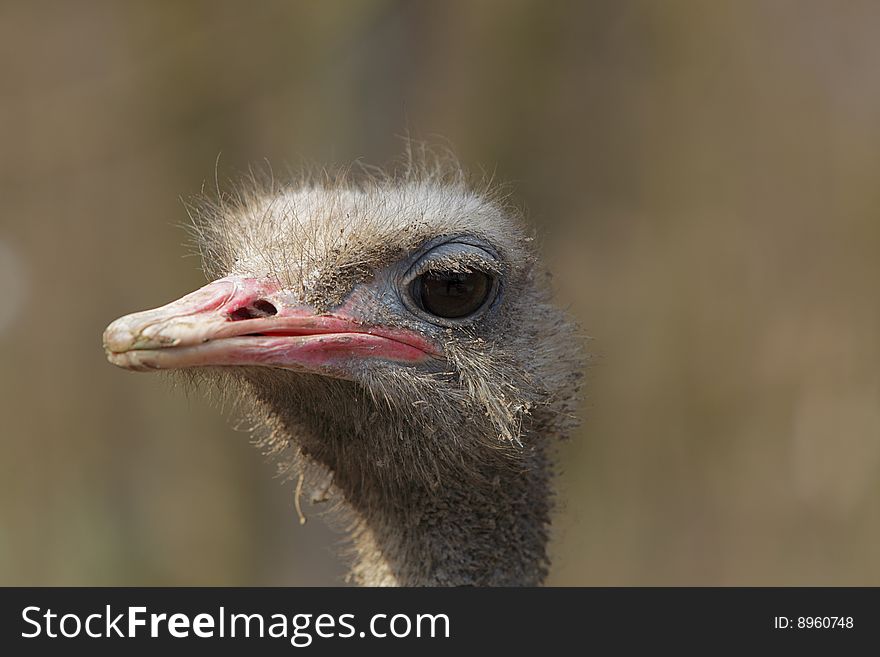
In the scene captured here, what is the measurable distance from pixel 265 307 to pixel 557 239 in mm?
3764

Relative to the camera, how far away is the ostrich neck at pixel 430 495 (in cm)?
209

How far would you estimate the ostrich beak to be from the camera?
66.7 inches

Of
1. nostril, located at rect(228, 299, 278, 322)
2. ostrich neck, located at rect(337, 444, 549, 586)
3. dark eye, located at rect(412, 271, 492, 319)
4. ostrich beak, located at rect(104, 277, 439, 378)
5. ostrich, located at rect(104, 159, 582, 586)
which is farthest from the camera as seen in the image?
ostrich neck, located at rect(337, 444, 549, 586)

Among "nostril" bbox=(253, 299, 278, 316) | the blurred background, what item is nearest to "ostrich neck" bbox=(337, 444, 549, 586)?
"nostril" bbox=(253, 299, 278, 316)

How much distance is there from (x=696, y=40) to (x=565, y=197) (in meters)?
1.01

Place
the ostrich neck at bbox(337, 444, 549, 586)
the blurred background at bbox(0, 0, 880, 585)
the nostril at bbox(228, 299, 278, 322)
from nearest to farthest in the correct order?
the nostril at bbox(228, 299, 278, 322) < the ostrich neck at bbox(337, 444, 549, 586) < the blurred background at bbox(0, 0, 880, 585)

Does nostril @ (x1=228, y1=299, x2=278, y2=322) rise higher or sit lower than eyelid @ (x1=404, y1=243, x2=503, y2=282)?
lower

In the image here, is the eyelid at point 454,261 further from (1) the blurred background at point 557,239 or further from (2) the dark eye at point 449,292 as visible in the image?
(1) the blurred background at point 557,239

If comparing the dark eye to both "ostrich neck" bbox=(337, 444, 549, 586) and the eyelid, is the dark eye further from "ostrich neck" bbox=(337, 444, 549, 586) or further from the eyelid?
"ostrich neck" bbox=(337, 444, 549, 586)

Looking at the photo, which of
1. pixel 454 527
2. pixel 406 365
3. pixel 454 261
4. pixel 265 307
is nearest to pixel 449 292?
pixel 454 261

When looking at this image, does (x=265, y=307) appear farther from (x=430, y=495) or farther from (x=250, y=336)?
(x=430, y=495)

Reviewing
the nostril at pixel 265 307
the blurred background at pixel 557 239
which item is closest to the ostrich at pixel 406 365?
the nostril at pixel 265 307
